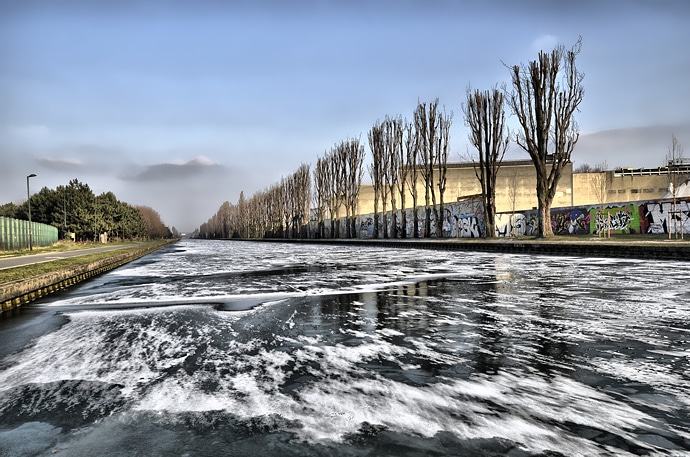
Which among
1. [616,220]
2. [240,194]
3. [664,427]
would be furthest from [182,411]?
[240,194]

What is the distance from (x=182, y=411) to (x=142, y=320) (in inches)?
154

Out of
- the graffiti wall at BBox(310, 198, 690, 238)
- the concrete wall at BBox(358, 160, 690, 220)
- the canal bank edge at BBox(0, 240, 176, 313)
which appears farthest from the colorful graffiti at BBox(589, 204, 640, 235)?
the canal bank edge at BBox(0, 240, 176, 313)

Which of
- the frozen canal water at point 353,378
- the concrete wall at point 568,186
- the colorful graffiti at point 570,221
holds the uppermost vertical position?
the concrete wall at point 568,186

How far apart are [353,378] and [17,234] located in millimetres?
40937

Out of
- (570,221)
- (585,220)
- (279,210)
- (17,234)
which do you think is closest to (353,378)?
(585,220)

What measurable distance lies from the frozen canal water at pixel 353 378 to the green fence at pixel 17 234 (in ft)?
102

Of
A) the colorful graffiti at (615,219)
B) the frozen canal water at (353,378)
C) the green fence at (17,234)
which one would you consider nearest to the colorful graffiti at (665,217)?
the colorful graffiti at (615,219)

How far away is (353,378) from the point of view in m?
3.80

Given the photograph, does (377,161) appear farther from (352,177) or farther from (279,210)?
(279,210)

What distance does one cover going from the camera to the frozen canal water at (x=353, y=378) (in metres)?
2.65

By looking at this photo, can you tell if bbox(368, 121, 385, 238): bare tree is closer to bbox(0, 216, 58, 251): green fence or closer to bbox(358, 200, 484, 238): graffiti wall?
bbox(358, 200, 484, 238): graffiti wall

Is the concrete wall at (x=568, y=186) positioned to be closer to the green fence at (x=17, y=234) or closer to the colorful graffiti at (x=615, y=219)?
the colorful graffiti at (x=615, y=219)

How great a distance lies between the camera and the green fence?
1283 inches

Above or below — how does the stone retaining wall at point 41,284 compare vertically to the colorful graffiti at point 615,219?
below
